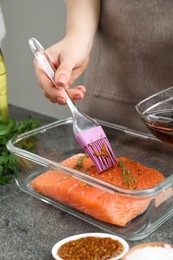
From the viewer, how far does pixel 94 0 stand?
1384 millimetres

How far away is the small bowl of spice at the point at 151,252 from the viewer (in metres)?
0.79

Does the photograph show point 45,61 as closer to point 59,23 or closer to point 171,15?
point 171,15

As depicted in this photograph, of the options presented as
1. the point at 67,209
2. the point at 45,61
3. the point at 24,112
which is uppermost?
the point at 45,61

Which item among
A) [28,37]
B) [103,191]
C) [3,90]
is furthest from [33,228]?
[28,37]

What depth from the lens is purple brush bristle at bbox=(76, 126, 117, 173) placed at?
1.04 metres

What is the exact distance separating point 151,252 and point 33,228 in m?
0.27

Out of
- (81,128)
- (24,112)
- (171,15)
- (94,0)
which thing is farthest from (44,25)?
(81,128)

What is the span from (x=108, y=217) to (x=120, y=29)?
0.63 m

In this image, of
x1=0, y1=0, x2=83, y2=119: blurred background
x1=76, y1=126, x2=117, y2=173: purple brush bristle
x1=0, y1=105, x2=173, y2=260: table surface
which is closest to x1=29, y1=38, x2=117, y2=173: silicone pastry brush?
x1=76, y1=126, x2=117, y2=173: purple brush bristle

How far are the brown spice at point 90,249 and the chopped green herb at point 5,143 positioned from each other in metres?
0.33

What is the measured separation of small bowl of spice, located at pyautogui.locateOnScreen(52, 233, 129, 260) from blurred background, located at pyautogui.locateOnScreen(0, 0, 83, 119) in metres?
1.16

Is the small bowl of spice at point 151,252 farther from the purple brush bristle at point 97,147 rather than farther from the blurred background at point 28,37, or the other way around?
the blurred background at point 28,37

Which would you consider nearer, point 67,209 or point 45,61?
point 67,209

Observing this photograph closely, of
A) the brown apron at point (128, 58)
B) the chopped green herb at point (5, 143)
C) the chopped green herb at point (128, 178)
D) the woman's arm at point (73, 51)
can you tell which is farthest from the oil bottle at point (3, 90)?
the chopped green herb at point (128, 178)
